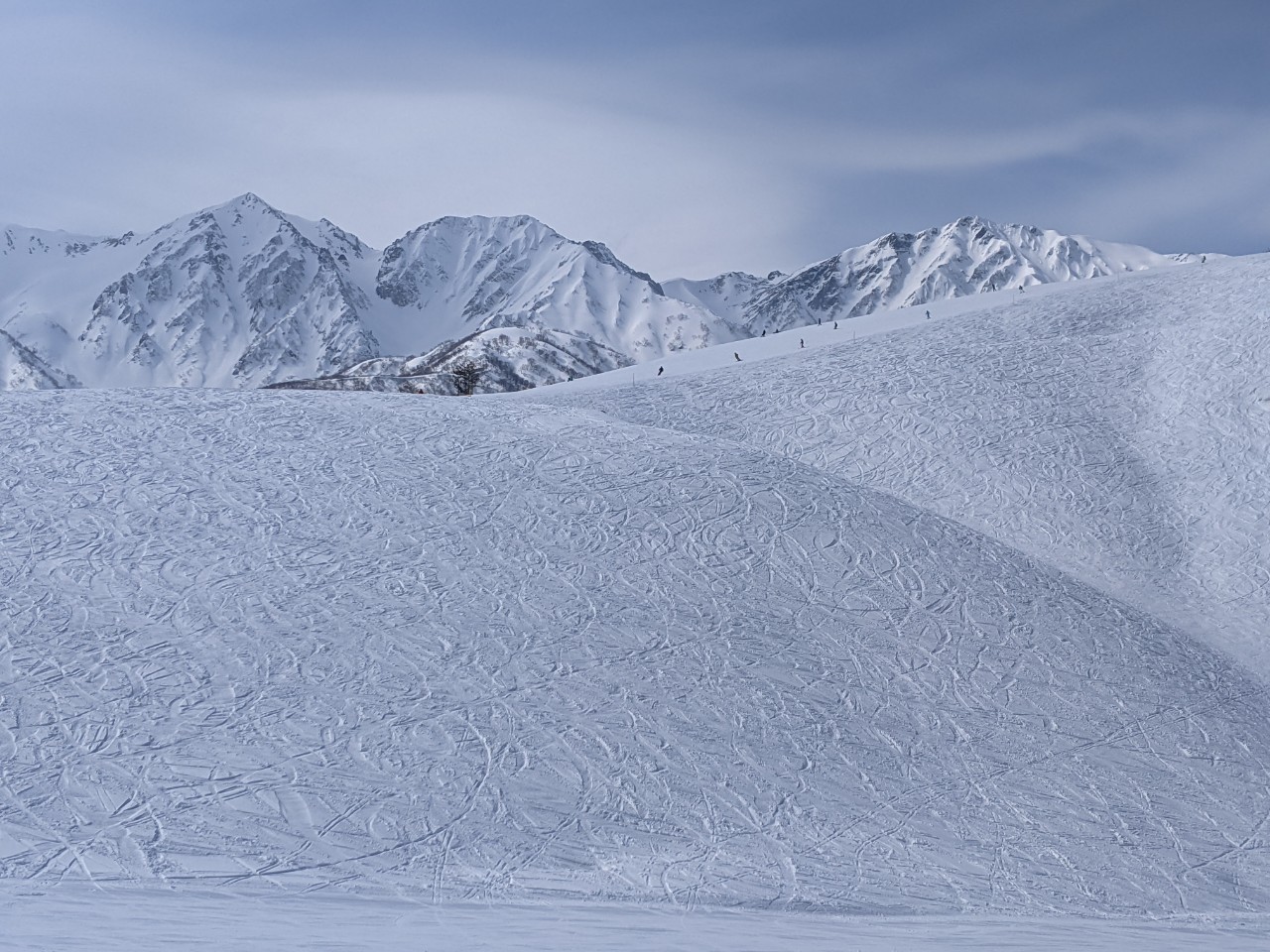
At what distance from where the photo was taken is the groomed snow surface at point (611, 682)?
13.2 m

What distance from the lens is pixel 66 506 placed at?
2147 cm

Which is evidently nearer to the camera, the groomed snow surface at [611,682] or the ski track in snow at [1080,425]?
the groomed snow surface at [611,682]

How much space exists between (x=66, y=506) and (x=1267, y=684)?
2387 cm

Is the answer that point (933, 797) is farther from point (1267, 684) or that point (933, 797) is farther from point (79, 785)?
point (79, 785)

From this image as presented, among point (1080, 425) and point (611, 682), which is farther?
point (1080, 425)

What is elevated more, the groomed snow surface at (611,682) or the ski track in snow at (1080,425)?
the ski track in snow at (1080,425)

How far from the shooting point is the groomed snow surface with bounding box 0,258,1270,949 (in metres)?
13.2

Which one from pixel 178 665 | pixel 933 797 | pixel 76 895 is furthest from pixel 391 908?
pixel 933 797

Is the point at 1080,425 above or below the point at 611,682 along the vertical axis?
above

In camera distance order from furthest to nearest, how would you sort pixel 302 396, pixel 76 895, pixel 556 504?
pixel 302 396 < pixel 556 504 < pixel 76 895

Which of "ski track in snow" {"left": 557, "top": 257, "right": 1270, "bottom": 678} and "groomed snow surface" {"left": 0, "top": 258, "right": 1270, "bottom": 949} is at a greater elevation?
"ski track in snow" {"left": 557, "top": 257, "right": 1270, "bottom": 678}

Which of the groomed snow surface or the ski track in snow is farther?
the ski track in snow

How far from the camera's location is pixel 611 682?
17906mm

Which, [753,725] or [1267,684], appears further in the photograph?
[1267,684]
